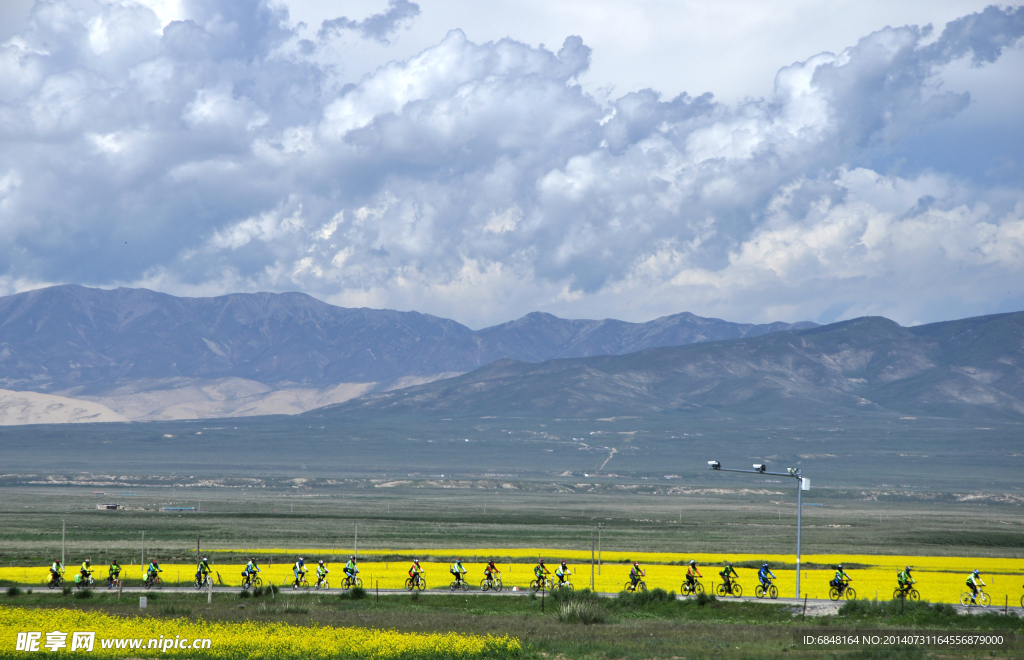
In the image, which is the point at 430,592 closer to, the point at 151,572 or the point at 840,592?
the point at 151,572

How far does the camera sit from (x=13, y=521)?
3236 inches

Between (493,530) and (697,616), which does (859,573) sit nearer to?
(697,616)

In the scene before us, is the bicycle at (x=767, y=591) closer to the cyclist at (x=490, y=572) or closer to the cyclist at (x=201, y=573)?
the cyclist at (x=490, y=572)

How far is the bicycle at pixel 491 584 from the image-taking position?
41.5 meters

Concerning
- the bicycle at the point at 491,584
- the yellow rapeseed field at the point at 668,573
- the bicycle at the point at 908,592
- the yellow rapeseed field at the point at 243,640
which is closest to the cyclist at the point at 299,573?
the yellow rapeseed field at the point at 668,573

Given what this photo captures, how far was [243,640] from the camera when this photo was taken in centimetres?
2725

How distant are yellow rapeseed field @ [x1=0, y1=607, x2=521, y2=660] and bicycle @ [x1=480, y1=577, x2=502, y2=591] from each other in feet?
40.5

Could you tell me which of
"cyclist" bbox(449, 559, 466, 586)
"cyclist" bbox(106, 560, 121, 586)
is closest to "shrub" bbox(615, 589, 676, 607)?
"cyclist" bbox(449, 559, 466, 586)

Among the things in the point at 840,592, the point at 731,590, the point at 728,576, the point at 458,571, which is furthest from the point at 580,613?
the point at 840,592

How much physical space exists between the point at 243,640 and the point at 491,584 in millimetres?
16283

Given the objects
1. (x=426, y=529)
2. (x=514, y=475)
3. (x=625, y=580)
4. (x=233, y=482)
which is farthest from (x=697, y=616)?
(x=514, y=475)

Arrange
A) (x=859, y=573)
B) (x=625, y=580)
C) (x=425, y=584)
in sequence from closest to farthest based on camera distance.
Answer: (x=425, y=584), (x=625, y=580), (x=859, y=573)

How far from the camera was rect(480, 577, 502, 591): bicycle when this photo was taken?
41.5m

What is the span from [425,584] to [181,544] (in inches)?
1218
